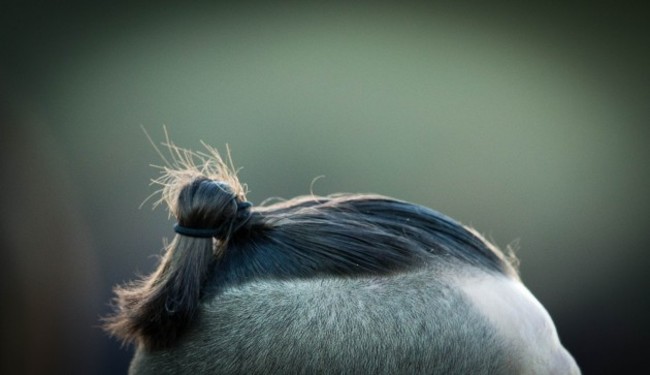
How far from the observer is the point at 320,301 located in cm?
84

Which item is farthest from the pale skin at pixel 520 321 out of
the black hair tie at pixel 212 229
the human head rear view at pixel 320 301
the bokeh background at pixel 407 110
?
the bokeh background at pixel 407 110

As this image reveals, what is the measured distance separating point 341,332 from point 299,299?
0.20ft

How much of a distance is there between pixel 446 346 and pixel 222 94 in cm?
376

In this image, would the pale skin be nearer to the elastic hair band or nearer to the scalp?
the scalp

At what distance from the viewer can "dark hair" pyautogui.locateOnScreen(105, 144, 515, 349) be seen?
0.86 meters

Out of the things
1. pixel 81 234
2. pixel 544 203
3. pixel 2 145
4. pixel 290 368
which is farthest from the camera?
pixel 544 203

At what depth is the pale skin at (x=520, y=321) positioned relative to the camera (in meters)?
0.88

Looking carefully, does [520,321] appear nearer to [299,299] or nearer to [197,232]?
[299,299]

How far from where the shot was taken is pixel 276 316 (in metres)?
0.83

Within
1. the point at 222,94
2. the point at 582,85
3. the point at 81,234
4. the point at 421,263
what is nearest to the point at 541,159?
the point at 582,85

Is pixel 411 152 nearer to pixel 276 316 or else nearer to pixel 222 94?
pixel 222 94

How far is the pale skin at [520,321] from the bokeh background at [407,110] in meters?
3.32

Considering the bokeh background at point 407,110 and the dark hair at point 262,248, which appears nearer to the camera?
the dark hair at point 262,248

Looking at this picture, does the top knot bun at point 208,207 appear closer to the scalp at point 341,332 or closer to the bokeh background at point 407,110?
the scalp at point 341,332
